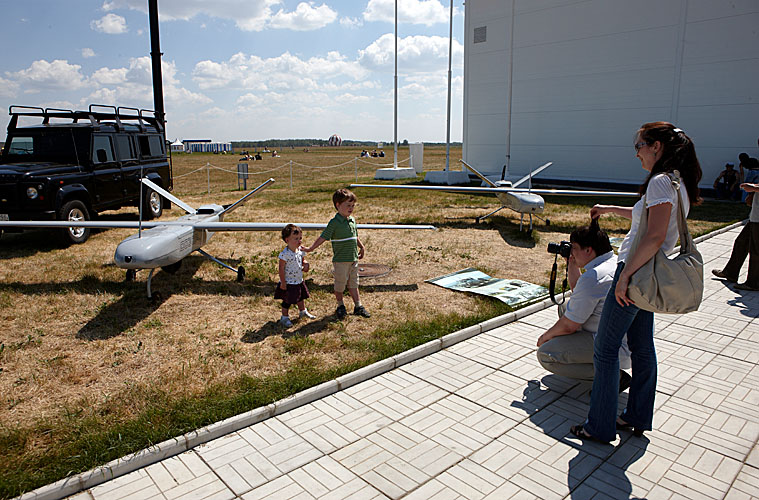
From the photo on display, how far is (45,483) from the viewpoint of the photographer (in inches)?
119

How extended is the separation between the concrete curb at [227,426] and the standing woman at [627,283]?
5.87ft

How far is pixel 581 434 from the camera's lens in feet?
11.5

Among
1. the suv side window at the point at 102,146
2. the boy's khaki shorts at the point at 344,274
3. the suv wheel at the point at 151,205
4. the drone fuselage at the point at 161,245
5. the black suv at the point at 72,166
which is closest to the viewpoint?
the boy's khaki shorts at the point at 344,274

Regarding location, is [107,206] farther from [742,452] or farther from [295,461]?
[742,452]

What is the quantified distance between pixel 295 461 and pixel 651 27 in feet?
79.3

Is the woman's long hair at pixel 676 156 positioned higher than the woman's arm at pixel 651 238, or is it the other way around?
the woman's long hair at pixel 676 156

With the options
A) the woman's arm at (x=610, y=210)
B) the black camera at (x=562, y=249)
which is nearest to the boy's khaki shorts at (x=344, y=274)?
the black camera at (x=562, y=249)

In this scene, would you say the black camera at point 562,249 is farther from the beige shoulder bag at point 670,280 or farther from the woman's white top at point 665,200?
the beige shoulder bag at point 670,280

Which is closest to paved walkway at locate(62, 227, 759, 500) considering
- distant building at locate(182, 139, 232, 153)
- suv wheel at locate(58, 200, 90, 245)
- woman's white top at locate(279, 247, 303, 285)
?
woman's white top at locate(279, 247, 303, 285)

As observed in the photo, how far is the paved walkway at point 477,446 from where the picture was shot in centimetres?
300

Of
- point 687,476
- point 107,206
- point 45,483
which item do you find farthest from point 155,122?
point 687,476

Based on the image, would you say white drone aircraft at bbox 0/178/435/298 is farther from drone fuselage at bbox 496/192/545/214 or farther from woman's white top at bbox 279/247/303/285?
drone fuselage at bbox 496/192/545/214

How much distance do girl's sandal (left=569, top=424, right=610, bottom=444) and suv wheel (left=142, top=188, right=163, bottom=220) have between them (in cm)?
1285

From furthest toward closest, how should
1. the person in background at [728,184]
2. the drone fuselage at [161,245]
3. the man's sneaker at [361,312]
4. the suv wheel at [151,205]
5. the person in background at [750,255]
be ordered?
the person in background at [728,184] < the suv wheel at [151,205] < the person in background at [750,255] < the man's sneaker at [361,312] < the drone fuselage at [161,245]
